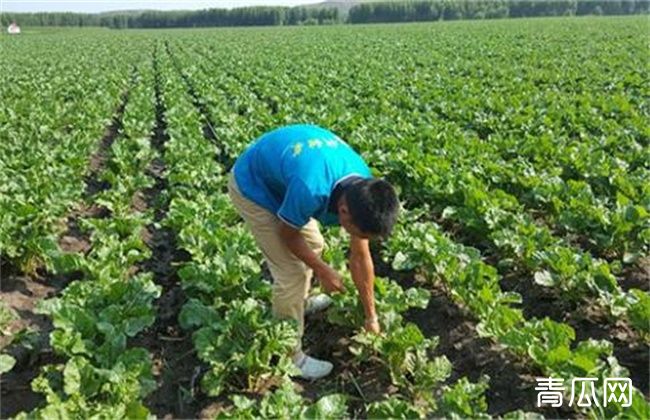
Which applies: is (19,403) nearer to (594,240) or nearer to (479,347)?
(479,347)

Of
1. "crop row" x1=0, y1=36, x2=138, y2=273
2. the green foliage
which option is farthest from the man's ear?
"crop row" x1=0, y1=36, x2=138, y2=273

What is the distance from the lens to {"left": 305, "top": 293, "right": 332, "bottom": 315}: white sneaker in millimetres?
5668

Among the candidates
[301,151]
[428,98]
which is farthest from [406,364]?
[428,98]

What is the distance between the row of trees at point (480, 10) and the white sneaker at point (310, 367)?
3820 inches

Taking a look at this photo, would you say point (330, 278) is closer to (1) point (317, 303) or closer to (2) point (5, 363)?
(1) point (317, 303)

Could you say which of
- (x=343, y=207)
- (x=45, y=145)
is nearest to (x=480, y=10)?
(x=45, y=145)

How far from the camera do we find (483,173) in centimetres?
854

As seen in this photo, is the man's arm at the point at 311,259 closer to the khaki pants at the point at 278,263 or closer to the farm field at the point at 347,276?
the khaki pants at the point at 278,263

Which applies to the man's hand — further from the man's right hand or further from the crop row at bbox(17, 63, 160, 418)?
the crop row at bbox(17, 63, 160, 418)

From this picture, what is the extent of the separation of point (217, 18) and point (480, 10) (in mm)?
40785

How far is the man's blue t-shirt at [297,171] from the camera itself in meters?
3.98

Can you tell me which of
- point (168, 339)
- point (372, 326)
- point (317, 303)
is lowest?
point (168, 339)

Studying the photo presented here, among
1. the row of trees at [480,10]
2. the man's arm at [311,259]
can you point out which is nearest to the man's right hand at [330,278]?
the man's arm at [311,259]

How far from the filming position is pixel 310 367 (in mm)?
4914
